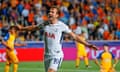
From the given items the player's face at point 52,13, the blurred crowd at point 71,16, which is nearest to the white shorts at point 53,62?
the player's face at point 52,13

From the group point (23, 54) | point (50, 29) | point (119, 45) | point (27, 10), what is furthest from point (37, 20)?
point (50, 29)

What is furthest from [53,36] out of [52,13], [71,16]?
[71,16]

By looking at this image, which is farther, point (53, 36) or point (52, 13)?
point (53, 36)

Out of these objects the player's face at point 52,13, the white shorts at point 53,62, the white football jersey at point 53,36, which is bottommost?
the white shorts at point 53,62

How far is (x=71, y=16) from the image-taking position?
29.2 m

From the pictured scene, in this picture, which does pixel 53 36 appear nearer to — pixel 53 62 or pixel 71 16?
pixel 53 62

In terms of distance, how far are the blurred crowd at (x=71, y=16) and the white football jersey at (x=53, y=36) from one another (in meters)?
15.3

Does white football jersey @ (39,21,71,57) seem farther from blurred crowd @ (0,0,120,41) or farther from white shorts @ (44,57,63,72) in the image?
blurred crowd @ (0,0,120,41)

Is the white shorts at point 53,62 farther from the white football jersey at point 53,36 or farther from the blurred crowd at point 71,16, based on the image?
the blurred crowd at point 71,16

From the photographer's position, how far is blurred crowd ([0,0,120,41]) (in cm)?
2725

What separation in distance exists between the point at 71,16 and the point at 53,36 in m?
18.3

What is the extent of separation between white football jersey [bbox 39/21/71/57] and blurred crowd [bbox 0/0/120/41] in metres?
15.3

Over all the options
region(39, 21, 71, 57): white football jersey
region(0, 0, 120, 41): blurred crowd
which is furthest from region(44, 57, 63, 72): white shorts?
region(0, 0, 120, 41): blurred crowd

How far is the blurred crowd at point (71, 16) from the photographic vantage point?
27.2 meters
